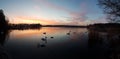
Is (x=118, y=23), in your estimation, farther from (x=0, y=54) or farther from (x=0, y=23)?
(x=0, y=23)

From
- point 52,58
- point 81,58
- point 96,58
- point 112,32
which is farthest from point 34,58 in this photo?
point 112,32

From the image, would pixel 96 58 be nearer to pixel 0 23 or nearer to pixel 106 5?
pixel 106 5

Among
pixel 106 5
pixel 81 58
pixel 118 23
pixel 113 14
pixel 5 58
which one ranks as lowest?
pixel 81 58

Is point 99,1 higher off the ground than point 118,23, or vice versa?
point 99,1

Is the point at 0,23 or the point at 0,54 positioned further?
the point at 0,23

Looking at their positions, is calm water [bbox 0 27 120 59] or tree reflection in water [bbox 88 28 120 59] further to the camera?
calm water [bbox 0 27 120 59]

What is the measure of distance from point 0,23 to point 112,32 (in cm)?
6378

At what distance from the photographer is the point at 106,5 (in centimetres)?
1060

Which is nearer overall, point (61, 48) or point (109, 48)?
point (109, 48)

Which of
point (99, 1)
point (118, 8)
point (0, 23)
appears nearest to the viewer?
point (118, 8)

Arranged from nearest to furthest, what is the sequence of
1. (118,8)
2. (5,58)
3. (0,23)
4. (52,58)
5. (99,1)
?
(5,58), (118,8), (99,1), (52,58), (0,23)

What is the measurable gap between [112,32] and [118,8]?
2290 mm

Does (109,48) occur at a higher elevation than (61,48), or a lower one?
higher

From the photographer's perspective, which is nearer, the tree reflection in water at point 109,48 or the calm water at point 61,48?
the tree reflection in water at point 109,48
